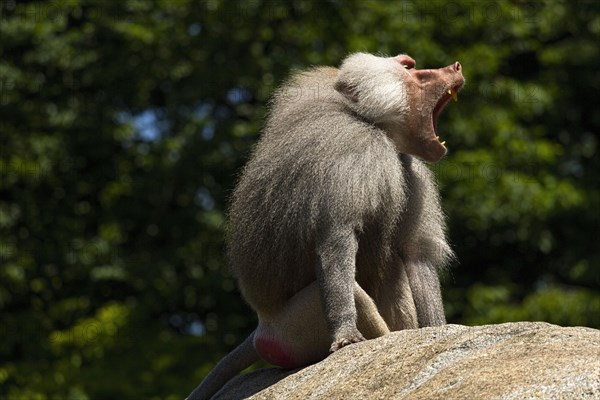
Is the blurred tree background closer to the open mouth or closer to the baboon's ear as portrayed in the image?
the open mouth

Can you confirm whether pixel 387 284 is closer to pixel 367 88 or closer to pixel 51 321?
pixel 367 88

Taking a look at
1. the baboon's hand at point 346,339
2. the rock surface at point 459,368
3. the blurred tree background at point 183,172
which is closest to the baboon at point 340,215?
the baboon's hand at point 346,339

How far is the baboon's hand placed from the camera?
545cm

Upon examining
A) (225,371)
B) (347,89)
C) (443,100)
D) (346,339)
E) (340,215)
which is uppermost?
(347,89)

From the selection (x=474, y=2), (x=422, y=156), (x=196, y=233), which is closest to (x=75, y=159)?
(x=196, y=233)

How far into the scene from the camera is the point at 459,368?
4.65 metres

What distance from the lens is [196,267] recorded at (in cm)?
1281

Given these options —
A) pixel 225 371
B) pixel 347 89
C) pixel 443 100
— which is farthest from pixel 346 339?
pixel 443 100

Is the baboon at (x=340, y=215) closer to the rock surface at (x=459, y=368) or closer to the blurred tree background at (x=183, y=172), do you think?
the rock surface at (x=459, y=368)

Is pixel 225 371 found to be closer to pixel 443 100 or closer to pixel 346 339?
pixel 346 339

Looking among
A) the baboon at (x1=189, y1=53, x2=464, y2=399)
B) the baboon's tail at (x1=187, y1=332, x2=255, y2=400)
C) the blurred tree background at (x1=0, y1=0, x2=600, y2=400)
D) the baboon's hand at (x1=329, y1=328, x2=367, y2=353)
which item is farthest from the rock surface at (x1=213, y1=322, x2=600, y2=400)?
the blurred tree background at (x1=0, y1=0, x2=600, y2=400)

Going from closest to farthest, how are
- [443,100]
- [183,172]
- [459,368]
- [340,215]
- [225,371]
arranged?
[459,368]
[340,215]
[225,371]
[443,100]
[183,172]

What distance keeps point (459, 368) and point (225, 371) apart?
5.72 feet

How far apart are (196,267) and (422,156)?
6.83 metres
